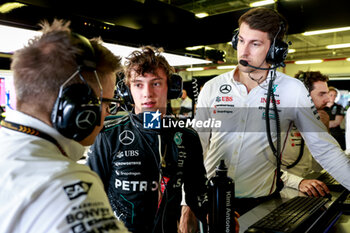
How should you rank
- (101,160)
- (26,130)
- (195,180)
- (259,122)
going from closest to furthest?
1. (26,130)
2. (101,160)
3. (195,180)
4. (259,122)

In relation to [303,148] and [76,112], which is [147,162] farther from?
[303,148]

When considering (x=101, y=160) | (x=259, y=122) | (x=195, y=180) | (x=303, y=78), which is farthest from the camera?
(x=303, y=78)

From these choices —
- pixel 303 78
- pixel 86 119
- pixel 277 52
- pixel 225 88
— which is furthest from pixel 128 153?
pixel 303 78

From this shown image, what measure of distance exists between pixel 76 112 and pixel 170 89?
0.81 metres

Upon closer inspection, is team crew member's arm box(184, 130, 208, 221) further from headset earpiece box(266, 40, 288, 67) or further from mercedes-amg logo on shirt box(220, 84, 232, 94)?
headset earpiece box(266, 40, 288, 67)

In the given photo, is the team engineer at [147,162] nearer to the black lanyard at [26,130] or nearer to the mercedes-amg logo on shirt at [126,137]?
the mercedes-amg logo on shirt at [126,137]

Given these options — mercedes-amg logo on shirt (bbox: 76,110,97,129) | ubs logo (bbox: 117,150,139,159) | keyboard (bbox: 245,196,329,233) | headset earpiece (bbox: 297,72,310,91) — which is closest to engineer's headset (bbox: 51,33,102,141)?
mercedes-amg logo on shirt (bbox: 76,110,97,129)

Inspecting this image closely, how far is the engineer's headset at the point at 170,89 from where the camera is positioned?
1.38 meters

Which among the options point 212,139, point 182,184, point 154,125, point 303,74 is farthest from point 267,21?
point 303,74

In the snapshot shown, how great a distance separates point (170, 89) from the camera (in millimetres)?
1406

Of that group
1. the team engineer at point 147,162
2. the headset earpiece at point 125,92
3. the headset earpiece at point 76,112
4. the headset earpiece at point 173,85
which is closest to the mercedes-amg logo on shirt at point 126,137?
the team engineer at point 147,162

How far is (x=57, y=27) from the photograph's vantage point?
0.71 m

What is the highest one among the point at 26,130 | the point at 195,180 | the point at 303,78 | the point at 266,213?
the point at 303,78

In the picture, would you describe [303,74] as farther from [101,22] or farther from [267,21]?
[101,22]
